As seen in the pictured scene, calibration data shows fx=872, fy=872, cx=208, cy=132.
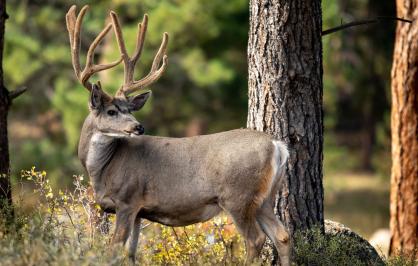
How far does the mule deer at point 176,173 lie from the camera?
23.6 ft

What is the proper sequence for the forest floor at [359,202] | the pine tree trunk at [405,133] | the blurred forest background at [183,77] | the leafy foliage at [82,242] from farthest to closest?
1. the forest floor at [359,202]
2. the blurred forest background at [183,77]
3. the pine tree trunk at [405,133]
4. the leafy foliage at [82,242]

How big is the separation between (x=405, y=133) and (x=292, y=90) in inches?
123

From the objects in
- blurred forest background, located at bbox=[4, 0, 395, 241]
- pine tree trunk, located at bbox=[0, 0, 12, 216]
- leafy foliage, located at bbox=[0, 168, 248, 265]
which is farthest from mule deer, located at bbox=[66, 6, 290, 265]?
blurred forest background, located at bbox=[4, 0, 395, 241]

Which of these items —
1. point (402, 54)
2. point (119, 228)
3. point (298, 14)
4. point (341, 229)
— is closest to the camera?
point (119, 228)

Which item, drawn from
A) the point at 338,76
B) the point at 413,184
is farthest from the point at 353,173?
the point at 413,184

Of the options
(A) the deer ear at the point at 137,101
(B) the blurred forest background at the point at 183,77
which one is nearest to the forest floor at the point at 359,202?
(B) the blurred forest background at the point at 183,77

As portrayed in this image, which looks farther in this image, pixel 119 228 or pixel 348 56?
pixel 348 56

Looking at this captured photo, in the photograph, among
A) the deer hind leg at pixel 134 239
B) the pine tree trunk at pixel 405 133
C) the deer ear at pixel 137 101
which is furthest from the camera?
the pine tree trunk at pixel 405 133

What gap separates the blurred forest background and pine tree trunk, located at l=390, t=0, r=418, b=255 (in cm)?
765

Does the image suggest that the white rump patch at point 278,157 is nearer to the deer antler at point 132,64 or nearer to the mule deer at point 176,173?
the mule deer at point 176,173

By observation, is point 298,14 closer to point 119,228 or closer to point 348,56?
point 119,228

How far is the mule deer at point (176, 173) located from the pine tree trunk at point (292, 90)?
2.26 feet

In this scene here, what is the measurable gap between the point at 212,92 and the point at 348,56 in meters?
4.22

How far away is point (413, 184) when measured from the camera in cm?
1062
